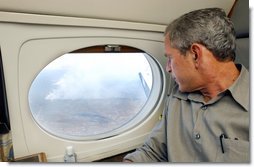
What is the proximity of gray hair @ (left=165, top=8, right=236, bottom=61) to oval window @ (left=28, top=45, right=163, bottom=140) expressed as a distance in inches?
14.2

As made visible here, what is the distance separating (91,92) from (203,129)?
2.35 feet

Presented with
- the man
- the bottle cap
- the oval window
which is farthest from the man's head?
the bottle cap

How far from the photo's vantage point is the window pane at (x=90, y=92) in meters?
1.29

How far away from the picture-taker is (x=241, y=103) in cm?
95

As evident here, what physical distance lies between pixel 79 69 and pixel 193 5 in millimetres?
681

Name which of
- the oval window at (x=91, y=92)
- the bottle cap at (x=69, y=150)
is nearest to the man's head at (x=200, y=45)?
the oval window at (x=91, y=92)

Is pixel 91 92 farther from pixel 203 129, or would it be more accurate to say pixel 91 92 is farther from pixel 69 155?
pixel 203 129

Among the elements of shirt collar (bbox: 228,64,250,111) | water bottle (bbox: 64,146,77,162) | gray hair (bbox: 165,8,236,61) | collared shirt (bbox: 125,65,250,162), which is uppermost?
gray hair (bbox: 165,8,236,61)

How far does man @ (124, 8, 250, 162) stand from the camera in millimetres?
957

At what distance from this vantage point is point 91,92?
58.8 inches

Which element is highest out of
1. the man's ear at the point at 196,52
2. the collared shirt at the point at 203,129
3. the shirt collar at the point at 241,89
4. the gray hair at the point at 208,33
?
the gray hair at the point at 208,33

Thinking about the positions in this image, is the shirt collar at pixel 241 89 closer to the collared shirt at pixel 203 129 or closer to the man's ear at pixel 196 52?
the collared shirt at pixel 203 129

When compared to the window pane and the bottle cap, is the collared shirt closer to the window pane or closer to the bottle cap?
the bottle cap

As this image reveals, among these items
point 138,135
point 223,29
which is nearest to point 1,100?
point 138,135
